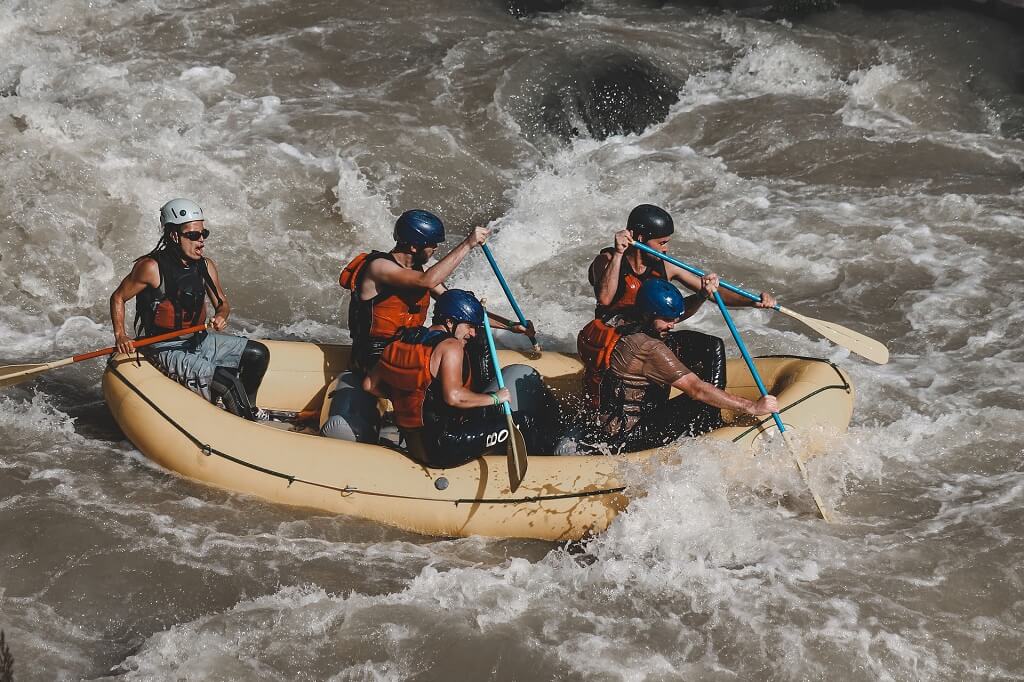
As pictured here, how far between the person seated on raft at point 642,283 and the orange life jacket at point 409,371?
849mm

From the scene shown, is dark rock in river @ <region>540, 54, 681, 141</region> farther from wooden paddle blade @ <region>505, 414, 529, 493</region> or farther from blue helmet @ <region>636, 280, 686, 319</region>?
wooden paddle blade @ <region>505, 414, 529, 493</region>

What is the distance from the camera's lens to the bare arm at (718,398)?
5.30 meters

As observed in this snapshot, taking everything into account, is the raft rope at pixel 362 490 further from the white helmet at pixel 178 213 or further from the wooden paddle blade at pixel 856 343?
the white helmet at pixel 178 213

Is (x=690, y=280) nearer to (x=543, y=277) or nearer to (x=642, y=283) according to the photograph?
(x=642, y=283)

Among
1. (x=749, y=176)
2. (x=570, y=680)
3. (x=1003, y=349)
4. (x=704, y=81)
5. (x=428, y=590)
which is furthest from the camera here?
(x=704, y=81)

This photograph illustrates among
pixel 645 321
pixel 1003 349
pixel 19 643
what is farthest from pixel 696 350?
pixel 19 643

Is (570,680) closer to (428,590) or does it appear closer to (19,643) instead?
(428,590)

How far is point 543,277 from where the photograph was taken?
8703 mm

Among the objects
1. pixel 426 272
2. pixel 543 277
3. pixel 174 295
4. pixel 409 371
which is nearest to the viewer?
pixel 409 371

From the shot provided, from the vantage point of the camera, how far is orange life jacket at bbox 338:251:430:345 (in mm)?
5805

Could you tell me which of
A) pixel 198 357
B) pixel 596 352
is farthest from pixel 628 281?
pixel 198 357

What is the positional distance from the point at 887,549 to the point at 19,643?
160 inches

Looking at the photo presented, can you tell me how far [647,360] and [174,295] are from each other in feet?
8.60

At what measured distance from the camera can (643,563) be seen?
17.1 feet
